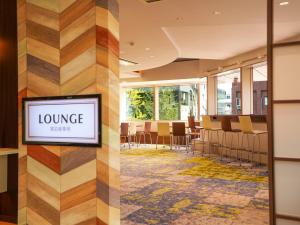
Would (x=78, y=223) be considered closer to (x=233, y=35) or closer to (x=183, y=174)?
(x=183, y=174)

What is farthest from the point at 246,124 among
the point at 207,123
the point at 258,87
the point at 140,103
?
the point at 140,103

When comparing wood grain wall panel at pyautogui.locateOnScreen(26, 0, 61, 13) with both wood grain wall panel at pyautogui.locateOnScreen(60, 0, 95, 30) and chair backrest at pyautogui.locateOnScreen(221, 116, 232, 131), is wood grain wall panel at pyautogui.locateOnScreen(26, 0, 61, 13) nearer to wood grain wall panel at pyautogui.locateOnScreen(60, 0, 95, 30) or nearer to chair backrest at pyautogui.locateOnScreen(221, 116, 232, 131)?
wood grain wall panel at pyautogui.locateOnScreen(60, 0, 95, 30)

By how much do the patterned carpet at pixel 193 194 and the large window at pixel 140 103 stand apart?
21.5 feet

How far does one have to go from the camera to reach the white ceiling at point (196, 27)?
451 cm

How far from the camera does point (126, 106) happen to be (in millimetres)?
14828

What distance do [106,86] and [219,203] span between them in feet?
9.32

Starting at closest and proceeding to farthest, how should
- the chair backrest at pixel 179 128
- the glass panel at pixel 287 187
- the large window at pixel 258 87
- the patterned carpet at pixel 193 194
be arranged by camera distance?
the glass panel at pixel 287 187, the patterned carpet at pixel 193 194, the large window at pixel 258 87, the chair backrest at pixel 179 128

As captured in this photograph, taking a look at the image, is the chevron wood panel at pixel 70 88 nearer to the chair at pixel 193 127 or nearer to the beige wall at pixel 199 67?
the beige wall at pixel 199 67

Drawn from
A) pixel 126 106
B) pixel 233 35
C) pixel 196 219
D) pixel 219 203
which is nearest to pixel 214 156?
pixel 233 35

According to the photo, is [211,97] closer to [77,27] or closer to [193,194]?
[193,194]

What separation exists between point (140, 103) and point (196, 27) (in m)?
8.04

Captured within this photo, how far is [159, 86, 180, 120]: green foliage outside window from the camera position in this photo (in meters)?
13.4

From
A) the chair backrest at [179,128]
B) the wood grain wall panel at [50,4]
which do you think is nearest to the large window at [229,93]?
the chair backrest at [179,128]

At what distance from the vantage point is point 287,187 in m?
2.55
